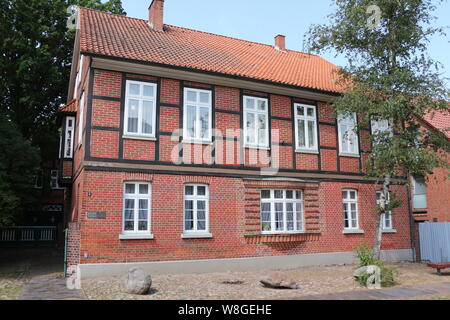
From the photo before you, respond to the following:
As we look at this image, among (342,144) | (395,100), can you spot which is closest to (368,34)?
(395,100)

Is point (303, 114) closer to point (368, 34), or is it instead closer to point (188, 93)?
point (368, 34)

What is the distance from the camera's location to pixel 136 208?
12.6 m

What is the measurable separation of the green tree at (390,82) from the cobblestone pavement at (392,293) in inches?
123

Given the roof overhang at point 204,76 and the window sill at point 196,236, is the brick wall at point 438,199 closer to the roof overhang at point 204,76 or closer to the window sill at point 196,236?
the roof overhang at point 204,76

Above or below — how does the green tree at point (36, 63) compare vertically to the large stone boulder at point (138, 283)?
above

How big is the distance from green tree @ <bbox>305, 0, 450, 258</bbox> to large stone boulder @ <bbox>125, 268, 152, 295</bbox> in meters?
7.78

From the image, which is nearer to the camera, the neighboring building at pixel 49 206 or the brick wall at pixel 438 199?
the brick wall at pixel 438 199

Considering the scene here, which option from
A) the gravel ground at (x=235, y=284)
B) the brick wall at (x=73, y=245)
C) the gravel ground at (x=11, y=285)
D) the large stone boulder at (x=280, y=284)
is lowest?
the gravel ground at (x=11, y=285)

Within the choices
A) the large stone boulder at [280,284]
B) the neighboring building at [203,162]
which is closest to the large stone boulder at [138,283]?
the neighboring building at [203,162]

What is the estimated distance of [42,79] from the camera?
78.3ft

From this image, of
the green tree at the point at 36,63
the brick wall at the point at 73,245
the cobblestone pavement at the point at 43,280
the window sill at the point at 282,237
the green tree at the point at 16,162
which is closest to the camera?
the cobblestone pavement at the point at 43,280

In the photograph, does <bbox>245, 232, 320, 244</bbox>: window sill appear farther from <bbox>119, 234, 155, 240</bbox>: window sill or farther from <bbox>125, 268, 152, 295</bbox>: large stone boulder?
<bbox>125, 268, 152, 295</bbox>: large stone boulder

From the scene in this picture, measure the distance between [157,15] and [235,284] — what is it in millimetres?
11302

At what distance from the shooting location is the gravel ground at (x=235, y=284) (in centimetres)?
916
